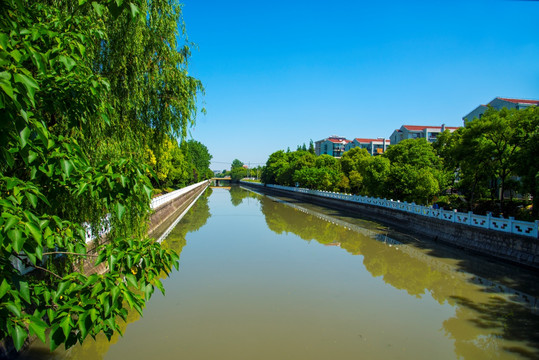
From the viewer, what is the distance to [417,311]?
7.87m

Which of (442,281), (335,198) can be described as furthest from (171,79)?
(335,198)

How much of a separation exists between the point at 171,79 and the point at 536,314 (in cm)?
1035

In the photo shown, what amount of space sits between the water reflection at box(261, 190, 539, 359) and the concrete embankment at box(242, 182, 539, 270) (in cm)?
90

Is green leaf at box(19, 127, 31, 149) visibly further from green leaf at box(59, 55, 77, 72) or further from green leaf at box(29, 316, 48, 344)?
green leaf at box(29, 316, 48, 344)

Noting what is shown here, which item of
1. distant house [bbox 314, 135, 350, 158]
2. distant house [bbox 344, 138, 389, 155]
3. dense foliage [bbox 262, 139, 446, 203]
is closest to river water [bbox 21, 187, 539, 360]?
dense foliage [bbox 262, 139, 446, 203]

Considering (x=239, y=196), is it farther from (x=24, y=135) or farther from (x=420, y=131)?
(x=24, y=135)

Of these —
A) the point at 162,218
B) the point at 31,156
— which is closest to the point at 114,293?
the point at 31,156

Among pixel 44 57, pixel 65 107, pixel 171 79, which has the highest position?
pixel 171 79

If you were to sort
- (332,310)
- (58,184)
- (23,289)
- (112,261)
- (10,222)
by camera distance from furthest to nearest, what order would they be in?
(332,310) → (58,184) → (112,261) → (23,289) → (10,222)

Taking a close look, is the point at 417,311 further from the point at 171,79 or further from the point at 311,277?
the point at 171,79

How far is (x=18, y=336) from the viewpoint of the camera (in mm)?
→ 1888

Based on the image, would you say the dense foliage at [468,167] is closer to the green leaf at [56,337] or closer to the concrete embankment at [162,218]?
the green leaf at [56,337]

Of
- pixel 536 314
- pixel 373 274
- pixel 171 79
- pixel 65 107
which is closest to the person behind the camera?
pixel 65 107

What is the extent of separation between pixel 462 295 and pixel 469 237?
231 inches
